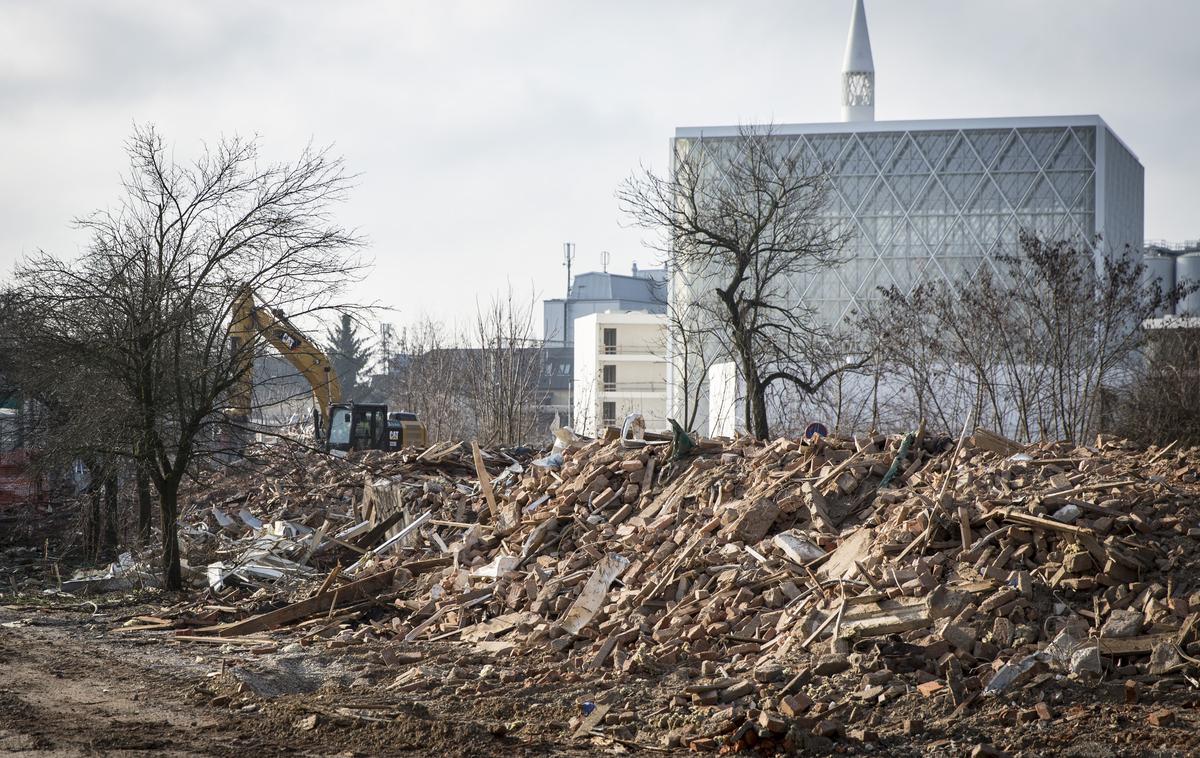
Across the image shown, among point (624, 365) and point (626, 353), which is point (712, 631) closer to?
point (626, 353)

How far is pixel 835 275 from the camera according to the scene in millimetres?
73500

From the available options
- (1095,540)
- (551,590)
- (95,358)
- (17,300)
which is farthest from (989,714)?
(17,300)

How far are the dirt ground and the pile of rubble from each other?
0.13m

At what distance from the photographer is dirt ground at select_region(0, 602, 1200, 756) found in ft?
24.4

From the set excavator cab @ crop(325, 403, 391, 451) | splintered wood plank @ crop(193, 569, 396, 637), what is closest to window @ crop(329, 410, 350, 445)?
excavator cab @ crop(325, 403, 391, 451)

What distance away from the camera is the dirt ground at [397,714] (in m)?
7.45

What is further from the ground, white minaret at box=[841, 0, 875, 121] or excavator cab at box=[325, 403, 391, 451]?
white minaret at box=[841, 0, 875, 121]

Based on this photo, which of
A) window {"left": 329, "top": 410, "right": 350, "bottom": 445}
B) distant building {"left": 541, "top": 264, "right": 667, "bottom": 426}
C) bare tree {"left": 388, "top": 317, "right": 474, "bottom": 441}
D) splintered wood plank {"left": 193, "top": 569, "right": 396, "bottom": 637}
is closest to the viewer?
splintered wood plank {"left": 193, "top": 569, "right": 396, "bottom": 637}

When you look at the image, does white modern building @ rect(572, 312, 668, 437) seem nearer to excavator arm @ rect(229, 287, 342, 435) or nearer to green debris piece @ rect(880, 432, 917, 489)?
excavator arm @ rect(229, 287, 342, 435)

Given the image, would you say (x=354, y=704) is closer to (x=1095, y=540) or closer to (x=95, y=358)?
(x=1095, y=540)

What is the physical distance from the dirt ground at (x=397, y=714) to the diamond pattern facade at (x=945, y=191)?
206 ft

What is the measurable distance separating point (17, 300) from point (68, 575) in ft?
16.3

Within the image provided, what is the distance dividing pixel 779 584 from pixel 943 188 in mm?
66215

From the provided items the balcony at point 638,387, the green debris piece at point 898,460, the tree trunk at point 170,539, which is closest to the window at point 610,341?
the balcony at point 638,387
